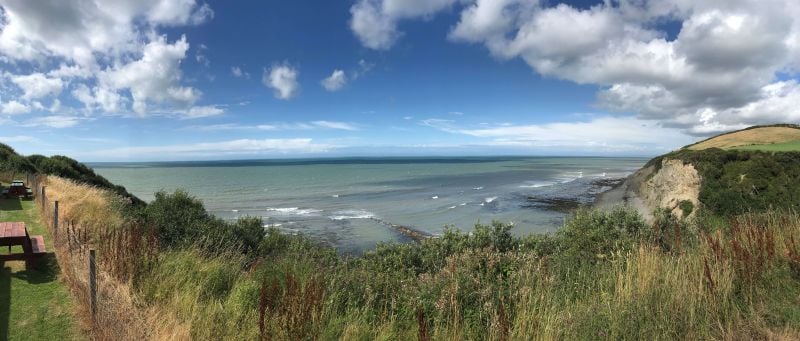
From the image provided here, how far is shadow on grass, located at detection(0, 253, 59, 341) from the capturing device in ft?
18.8

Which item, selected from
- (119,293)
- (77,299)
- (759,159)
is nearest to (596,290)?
(119,293)

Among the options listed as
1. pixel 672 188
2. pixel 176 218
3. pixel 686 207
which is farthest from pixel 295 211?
pixel 672 188

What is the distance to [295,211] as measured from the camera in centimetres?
4050

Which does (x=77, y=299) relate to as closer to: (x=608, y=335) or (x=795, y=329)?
(x=608, y=335)

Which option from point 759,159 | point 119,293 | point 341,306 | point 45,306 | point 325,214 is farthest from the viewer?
point 325,214

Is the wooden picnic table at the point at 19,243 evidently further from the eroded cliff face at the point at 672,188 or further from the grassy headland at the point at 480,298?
the eroded cliff face at the point at 672,188

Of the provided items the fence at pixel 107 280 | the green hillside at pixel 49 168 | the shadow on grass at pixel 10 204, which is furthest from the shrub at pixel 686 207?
the shadow on grass at pixel 10 204

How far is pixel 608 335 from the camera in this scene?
3883mm

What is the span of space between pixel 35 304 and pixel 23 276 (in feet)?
5.74

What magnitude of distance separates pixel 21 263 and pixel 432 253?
376 inches

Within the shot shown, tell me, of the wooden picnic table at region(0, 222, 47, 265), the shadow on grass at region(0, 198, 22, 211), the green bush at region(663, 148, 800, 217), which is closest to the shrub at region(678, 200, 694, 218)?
the green bush at region(663, 148, 800, 217)

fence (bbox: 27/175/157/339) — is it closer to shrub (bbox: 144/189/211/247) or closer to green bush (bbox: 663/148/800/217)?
shrub (bbox: 144/189/211/247)

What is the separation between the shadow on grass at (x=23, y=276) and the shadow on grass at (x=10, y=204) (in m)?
8.79

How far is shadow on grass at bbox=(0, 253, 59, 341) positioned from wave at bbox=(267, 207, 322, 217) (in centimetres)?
2981
